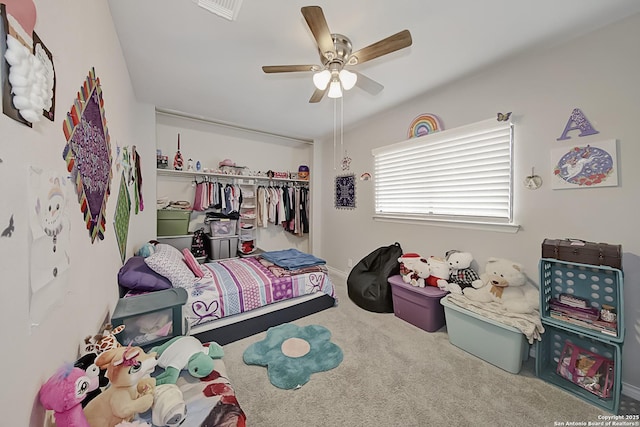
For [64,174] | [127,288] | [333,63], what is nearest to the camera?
[64,174]

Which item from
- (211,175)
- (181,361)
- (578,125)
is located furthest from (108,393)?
(211,175)

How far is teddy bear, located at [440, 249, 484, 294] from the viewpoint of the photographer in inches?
87.5

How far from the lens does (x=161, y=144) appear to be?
11.1ft

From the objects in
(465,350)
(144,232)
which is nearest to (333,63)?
(465,350)

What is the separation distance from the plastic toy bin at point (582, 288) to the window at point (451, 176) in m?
0.50

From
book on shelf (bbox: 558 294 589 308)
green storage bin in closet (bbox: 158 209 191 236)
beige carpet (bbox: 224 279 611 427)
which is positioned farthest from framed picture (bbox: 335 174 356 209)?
book on shelf (bbox: 558 294 589 308)

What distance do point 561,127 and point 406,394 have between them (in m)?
2.26

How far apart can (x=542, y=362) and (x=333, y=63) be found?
264 cm

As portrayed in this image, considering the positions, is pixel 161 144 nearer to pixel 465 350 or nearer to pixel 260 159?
pixel 260 159

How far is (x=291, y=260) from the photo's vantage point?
287 cm

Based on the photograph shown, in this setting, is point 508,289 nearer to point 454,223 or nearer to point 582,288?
point 582,288

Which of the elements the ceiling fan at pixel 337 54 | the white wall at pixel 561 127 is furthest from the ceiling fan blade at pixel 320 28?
the white wall at pixel 561 127

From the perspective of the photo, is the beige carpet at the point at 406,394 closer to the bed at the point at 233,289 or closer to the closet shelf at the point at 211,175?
the bed at the point at 233,289

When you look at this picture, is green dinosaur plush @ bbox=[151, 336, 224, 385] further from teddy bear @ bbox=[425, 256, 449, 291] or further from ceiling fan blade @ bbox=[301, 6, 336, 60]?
teddy bear @ bbox=[425, 256, 449, 291]
